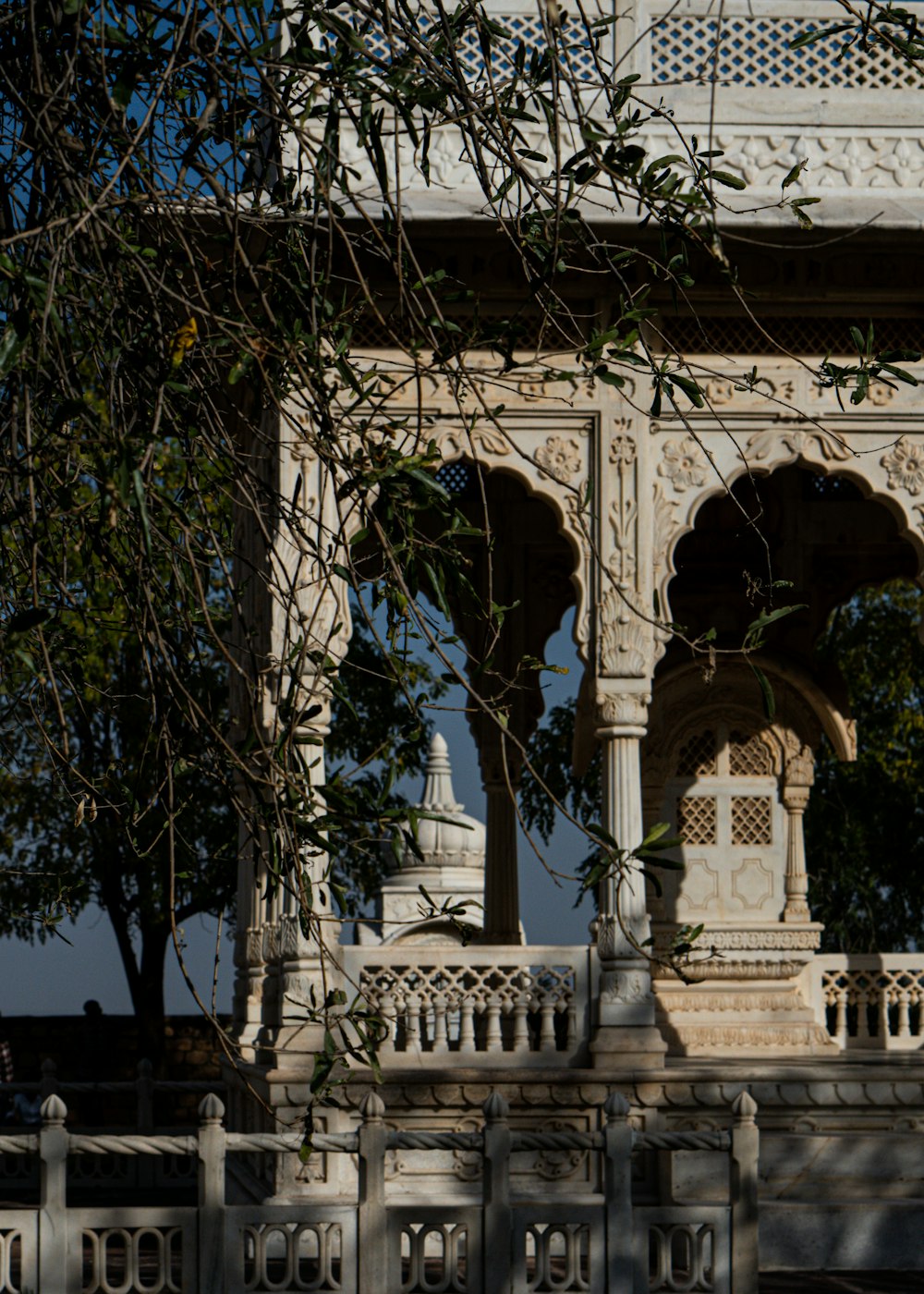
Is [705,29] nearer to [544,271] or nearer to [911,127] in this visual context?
[911,127]

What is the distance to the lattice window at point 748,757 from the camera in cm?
1409

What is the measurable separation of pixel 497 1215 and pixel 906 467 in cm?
462

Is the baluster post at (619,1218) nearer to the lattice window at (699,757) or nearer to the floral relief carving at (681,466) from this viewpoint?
the floral relief carving at (681,466)

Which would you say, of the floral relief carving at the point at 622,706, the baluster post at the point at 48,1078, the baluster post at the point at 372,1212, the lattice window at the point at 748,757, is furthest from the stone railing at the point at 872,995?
the baluster post at the point at 372,1212

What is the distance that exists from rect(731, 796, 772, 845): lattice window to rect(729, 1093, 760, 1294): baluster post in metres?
6.49

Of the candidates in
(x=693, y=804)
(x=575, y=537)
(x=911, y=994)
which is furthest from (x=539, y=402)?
(x=911, y=994)

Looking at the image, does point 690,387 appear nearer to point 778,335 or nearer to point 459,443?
point 459,443

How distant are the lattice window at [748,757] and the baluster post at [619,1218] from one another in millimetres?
6714

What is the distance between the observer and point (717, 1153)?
9953 mm

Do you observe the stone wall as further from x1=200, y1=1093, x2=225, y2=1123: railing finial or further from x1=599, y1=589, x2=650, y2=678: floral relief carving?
x1=200, y1=1093, x2=225, y2=1123: railing finial

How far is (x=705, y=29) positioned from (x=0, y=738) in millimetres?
6995

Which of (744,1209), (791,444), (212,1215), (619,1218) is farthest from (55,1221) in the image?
(791,444)

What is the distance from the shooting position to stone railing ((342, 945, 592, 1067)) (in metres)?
9.77

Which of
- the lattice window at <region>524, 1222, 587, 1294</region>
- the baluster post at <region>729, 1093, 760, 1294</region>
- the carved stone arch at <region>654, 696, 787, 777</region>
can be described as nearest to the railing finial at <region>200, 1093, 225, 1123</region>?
the lattice window at <region>524, 1222, 587, 1294</region>
